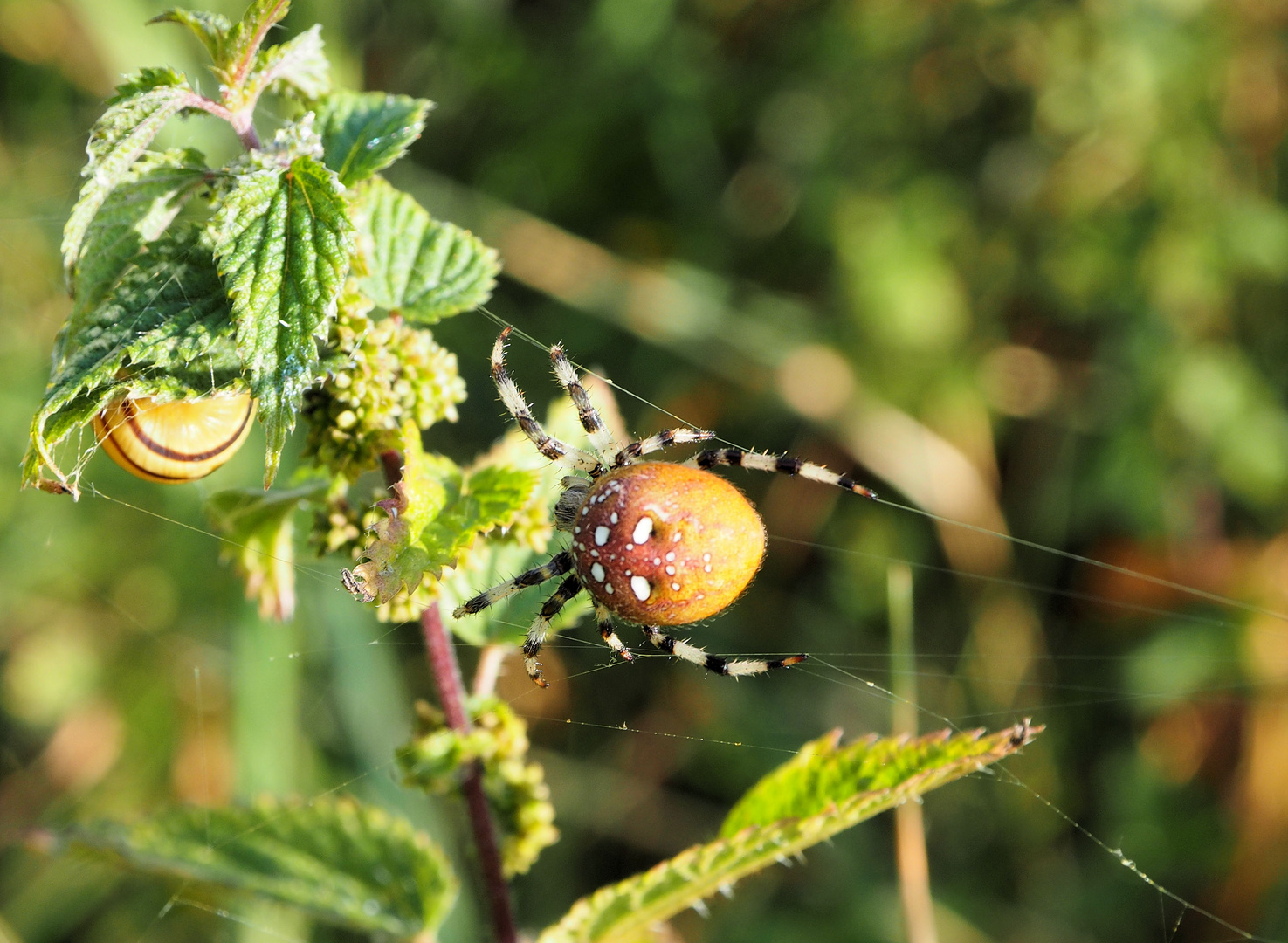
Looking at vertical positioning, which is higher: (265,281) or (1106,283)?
(265,281)

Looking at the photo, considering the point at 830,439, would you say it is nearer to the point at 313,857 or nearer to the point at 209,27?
the point at 313,857

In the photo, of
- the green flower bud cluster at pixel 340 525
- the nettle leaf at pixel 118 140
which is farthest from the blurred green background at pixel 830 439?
the nettle leaf at pixel 118 140

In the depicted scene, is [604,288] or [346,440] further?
[604,288]

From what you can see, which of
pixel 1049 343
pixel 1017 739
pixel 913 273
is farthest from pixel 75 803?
pixel 1049 343

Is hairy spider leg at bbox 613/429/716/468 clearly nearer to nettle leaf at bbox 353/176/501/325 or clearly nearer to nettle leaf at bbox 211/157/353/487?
nettle leaf at bbox 353/176/501/325

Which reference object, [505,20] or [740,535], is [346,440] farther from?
[505,20]

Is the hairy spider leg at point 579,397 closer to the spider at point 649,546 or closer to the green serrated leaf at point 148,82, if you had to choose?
the spider at point 649,546

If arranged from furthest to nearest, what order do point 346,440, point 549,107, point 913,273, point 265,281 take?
point 549,107 → point 913,273 → point 346,440 → point 265,281

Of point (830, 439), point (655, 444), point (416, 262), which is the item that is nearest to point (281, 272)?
point (416, 262)
